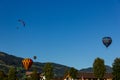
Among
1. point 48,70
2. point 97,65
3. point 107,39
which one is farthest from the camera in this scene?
point 48,70

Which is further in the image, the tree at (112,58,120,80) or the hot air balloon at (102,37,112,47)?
the tree at (112,58,120,80)

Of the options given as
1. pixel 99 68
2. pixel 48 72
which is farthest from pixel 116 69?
pixel 48 72

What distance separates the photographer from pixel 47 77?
174250 mm

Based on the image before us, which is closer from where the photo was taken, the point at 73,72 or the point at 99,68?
the point at 99,68

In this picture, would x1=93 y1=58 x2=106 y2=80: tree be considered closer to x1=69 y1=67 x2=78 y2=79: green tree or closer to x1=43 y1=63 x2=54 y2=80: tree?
x1=43 y1=63 x2=54 y2=80: tree

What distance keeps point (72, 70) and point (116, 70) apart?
38.9 m

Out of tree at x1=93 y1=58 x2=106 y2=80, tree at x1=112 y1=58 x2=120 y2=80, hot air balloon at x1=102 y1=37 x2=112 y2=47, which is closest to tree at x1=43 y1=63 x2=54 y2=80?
tree at x1=93 y1=58 x2=106 y2=80

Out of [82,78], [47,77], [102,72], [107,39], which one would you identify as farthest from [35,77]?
[107,39]

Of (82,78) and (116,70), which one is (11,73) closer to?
(82,78)

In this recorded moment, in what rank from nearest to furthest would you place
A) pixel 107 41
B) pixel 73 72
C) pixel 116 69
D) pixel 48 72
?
pixel 107 41 < pixel 116 69 < pixel 48 72 < pixel 73 72

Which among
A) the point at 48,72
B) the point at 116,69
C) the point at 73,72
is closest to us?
the point at 116,69

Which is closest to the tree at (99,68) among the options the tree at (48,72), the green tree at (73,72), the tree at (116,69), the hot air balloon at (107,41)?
the tree at (116,69)

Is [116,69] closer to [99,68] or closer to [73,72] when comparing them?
[99,68]

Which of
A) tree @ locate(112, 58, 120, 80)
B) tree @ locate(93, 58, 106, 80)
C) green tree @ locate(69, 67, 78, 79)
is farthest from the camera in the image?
green tree @ locate(69, 67, 78, 79)
